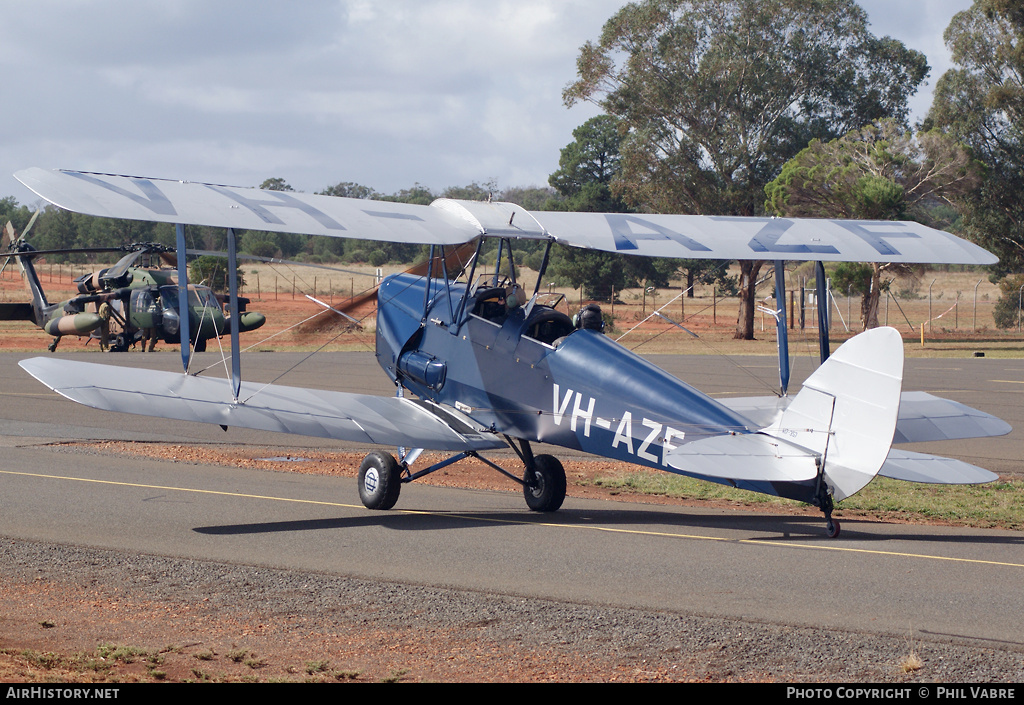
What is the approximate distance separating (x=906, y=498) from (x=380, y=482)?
650 cm

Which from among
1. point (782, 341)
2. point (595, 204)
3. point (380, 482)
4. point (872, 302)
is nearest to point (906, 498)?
point (782, 341)

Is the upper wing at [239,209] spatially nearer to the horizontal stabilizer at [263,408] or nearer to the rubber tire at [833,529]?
the horizontal stabilizer at [263,408]

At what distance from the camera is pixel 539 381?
1047 centimetres

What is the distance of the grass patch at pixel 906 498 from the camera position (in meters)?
11.5

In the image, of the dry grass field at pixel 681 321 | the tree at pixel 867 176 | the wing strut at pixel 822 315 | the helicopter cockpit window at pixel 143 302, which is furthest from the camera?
the tree at pixel 867 176

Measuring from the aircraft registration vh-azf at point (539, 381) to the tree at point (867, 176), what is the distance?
113ft

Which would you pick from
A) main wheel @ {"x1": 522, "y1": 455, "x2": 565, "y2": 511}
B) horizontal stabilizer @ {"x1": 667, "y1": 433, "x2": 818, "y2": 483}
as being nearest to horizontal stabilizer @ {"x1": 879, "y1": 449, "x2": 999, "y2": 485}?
horizontal stabilizer @ {"x1": 667, "y1": 433, "x2": 818, "y2": 483}

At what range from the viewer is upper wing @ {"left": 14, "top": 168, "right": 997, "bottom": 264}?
32.3 feet

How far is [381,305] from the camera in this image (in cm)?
1272

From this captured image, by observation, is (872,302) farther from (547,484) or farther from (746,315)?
(547,484)

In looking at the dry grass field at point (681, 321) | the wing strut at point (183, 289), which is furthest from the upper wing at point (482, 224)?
the dry grass field at point (681, 321)

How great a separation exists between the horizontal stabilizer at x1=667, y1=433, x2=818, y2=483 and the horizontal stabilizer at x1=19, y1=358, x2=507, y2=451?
281 centimetres

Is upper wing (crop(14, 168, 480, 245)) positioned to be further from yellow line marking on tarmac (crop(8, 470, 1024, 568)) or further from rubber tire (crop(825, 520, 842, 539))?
rubber tire (crop(825, 520, 842, 539))

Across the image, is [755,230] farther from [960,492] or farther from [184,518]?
[184,518]
